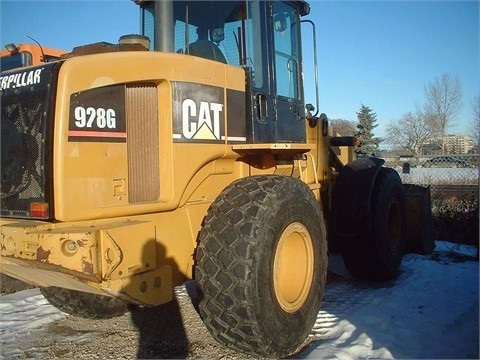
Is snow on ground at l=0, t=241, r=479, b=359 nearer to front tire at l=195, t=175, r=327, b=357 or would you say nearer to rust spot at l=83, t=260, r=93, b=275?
front tire at l=195, t=175, r=327, b=357

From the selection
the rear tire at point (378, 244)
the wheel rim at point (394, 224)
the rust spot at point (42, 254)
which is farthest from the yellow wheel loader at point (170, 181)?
the wheel rim at point (394, 224)

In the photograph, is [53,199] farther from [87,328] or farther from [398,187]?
[398,187]

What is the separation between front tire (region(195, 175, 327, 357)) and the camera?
3.33 meters

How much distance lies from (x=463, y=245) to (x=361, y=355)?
522 centimetres

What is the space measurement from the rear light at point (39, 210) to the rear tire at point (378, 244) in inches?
146

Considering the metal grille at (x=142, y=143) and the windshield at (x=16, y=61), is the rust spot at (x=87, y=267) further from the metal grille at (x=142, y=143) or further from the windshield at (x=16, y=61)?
the windshield at (x=16, y=61)

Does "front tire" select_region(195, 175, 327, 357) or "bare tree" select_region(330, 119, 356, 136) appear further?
"bare tree" select_region(330, 119, 356, 136)

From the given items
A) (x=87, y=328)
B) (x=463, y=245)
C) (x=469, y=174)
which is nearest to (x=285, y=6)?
(x=87, y=328)

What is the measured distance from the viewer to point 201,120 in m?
3.64

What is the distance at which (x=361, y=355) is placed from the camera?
374cm

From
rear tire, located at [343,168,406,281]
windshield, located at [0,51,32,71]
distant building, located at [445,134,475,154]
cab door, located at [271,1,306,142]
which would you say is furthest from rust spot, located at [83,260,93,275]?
distant building, located at [445,134,475,154]

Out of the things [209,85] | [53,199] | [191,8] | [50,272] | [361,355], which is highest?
[191,8]

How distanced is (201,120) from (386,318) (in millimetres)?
2632

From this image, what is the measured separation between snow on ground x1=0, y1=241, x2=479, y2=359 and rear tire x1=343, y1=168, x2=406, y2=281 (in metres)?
0.17
